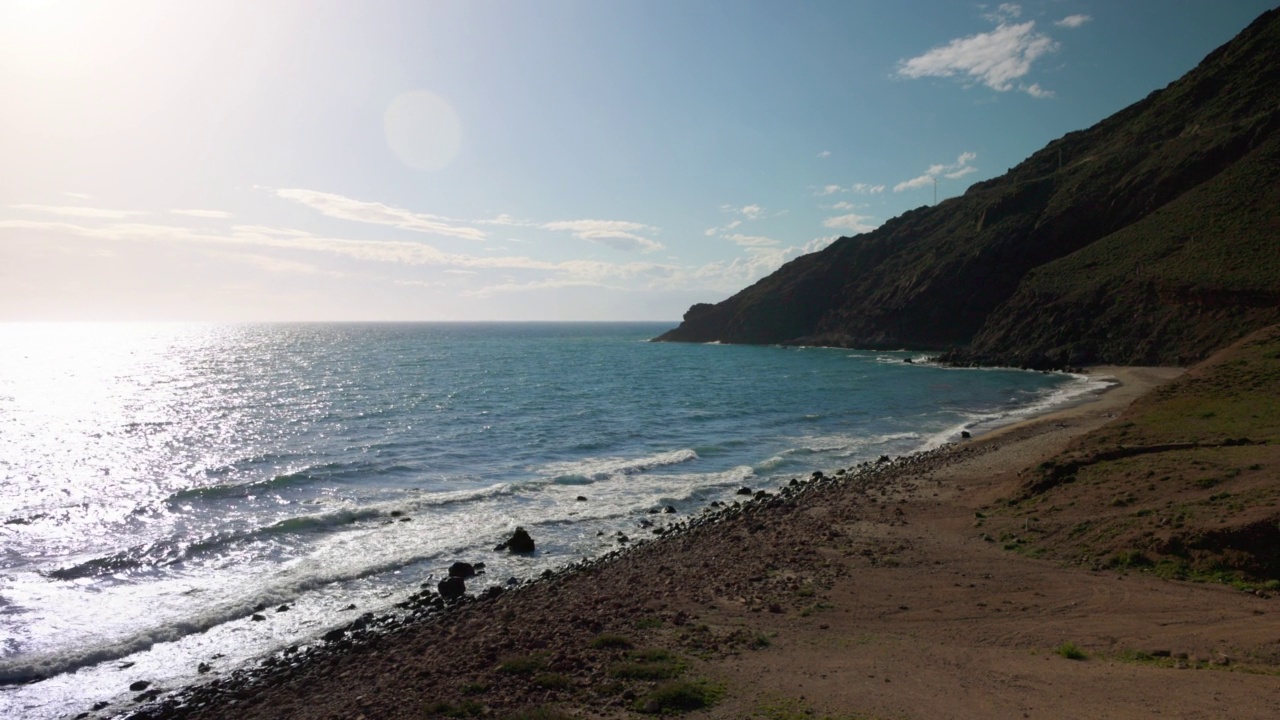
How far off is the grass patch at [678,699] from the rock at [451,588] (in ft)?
28.5

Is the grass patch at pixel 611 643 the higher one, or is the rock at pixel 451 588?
the grass patch at pixel 611 643

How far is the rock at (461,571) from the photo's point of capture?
61.1 ft

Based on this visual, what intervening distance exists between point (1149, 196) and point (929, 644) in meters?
101

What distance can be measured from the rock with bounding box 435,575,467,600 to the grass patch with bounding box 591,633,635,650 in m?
6.24

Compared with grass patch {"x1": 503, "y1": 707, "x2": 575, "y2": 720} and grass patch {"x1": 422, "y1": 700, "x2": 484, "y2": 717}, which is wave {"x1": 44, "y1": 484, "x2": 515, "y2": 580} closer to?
grass patch {"x1": 422, "y1": 700, "x2": 484, "y2": 717}

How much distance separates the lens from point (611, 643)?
12.3m

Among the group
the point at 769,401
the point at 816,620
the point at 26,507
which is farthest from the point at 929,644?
the point at 769,401

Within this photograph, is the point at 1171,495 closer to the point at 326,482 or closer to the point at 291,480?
the point at 326,482

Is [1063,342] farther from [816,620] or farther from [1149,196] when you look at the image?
[816,620]

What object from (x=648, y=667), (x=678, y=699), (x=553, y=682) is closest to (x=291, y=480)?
(x=553, y=682)

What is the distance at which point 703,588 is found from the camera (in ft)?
52.1

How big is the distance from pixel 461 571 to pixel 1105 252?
308ft

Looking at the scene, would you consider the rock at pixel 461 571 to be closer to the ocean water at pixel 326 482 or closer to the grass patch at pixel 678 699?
the ocean water at pixel 326 482

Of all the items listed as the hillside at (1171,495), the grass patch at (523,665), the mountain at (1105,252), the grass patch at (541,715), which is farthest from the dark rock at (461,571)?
the mountain at (1105,252)
